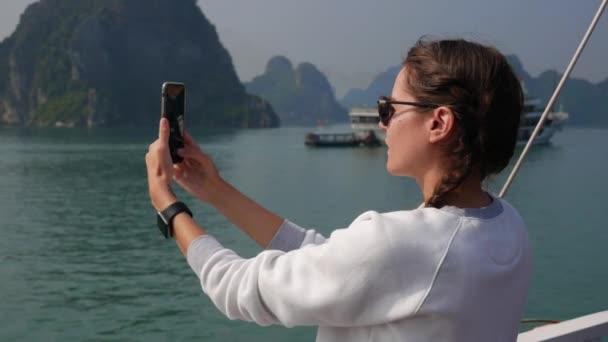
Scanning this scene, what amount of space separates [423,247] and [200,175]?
1.57 ft

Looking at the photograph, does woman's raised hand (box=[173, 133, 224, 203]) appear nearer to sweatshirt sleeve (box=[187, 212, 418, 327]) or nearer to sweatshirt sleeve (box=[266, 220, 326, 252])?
sweatshirt sleeve (box=[266, 220, 326, 252])

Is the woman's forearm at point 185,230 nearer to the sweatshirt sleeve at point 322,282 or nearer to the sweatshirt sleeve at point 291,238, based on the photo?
the sweatshirt sleeve at point 322,282

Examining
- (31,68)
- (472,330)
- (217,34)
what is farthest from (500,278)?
(217,34)

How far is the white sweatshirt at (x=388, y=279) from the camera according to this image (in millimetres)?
781

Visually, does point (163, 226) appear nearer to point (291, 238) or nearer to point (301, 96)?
point (291, 238)

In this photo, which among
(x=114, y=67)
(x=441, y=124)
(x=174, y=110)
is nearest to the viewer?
(x=441, y=124)

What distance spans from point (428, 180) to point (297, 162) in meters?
45.9

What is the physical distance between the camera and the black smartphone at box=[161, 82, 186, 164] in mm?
1021

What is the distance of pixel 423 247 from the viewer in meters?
0.78

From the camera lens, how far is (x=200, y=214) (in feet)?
77.9

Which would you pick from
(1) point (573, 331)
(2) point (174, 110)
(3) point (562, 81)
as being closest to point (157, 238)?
(3) point (562, 81)

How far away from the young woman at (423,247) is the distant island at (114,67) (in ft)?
332

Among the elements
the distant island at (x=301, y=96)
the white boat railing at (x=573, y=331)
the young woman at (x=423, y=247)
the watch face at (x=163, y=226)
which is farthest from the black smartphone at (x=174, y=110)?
the distant island at (x=301, y=96)

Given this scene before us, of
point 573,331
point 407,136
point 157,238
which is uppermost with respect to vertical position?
point 407,136
